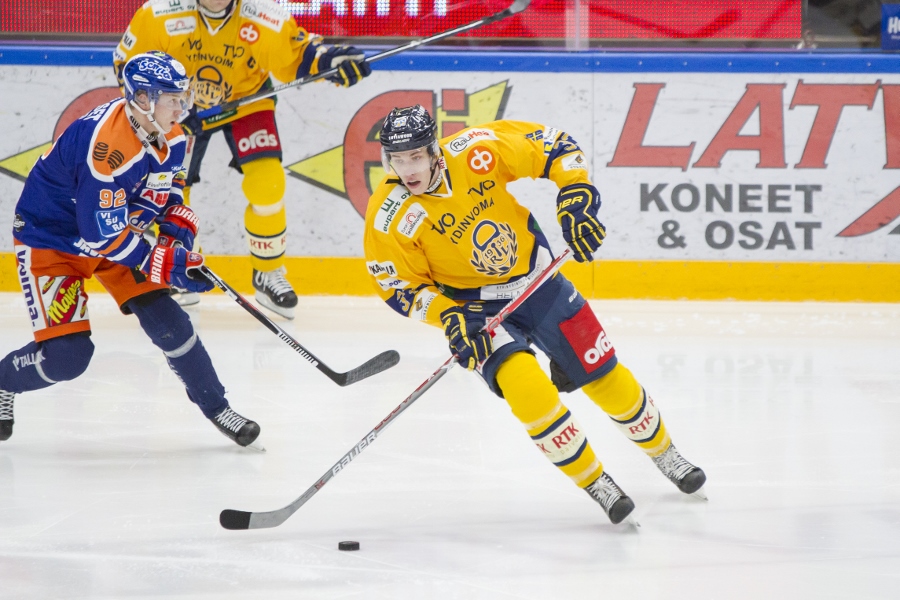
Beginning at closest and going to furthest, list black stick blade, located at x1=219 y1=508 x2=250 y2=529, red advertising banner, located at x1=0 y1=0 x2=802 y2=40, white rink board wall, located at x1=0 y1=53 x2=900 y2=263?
1. black stick blade, located at x1=219 y1=508 x2=250 y2=529
2. white rink board wall, located at x1=0 y1=53 x2=900 y2=263
3. red advertising banner, located at x1=0 y1=0 x2=802 y2=40

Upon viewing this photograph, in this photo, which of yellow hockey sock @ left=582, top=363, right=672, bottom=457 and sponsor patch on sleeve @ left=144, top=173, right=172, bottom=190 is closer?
yellow hockey sock @ left=582, top=363, right=672, bottom=457

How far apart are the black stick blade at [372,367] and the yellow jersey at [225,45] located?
191 cm

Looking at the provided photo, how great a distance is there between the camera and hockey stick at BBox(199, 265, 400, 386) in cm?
305

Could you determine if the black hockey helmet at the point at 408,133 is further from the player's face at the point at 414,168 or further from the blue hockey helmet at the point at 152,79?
the blue hockey helmet at the point at 152,79

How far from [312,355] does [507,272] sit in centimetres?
76

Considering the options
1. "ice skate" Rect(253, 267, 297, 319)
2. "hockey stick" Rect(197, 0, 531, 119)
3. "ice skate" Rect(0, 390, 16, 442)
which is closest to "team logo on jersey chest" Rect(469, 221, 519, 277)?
"ice skate" Rect(0, 390, 16, 442)

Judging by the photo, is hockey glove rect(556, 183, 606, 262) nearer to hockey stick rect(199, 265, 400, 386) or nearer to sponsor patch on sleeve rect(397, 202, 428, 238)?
sponsor patch on sleeve rect(397, 202, 428, 238)

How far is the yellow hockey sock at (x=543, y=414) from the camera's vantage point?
2418 millimetres

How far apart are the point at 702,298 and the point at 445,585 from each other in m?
3.40

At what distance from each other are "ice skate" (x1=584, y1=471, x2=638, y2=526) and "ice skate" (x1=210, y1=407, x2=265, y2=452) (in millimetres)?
1081

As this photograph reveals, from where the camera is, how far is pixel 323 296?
17.8 feet

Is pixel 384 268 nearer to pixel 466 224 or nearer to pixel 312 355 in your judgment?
pixel 466 224

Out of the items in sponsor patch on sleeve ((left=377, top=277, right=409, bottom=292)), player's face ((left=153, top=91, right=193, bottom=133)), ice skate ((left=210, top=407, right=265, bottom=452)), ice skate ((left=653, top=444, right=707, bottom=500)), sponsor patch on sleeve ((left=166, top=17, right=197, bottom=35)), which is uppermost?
sponsor patch on sleeve ((left=166, top=17, right=197, bottom=35))

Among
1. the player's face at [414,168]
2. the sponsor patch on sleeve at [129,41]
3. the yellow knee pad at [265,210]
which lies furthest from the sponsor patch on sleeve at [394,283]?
the sponsor patch on sleeve at [129,41]
